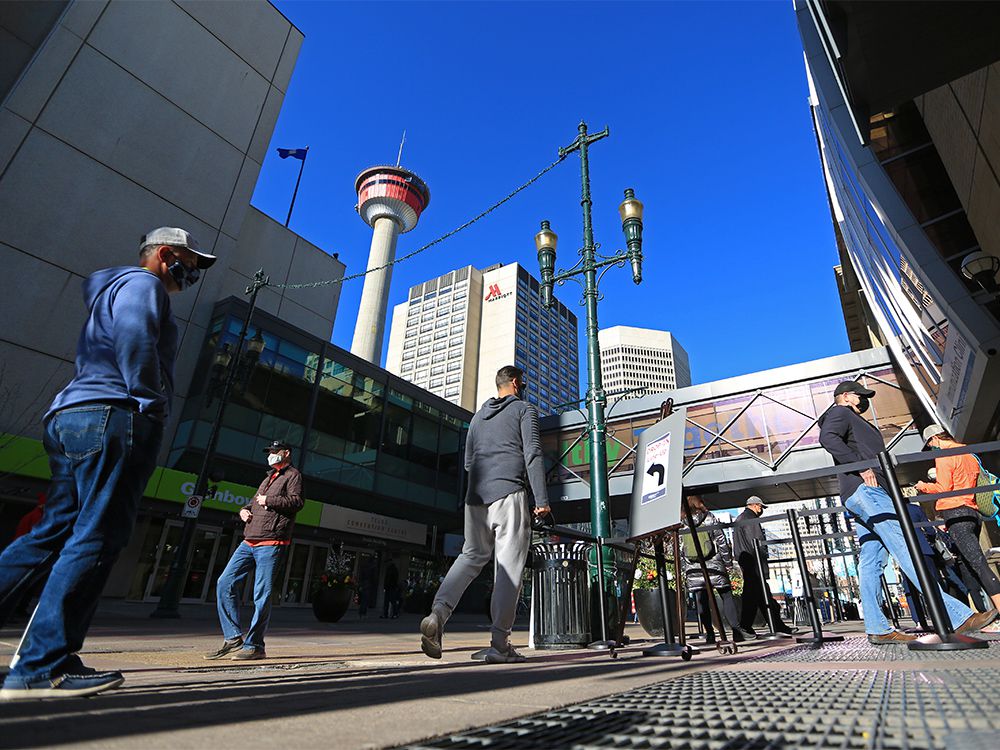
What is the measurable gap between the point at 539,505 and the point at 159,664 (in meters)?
2.46

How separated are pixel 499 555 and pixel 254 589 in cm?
192

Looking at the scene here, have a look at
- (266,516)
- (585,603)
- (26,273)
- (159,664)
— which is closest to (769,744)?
(159,664)

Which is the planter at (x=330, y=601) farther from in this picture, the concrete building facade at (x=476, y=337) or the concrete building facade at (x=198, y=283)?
the concrete building facade at (x=476, y=337)

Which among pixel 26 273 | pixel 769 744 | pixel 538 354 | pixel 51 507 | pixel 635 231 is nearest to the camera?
pixel 769 744

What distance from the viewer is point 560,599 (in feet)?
17.7

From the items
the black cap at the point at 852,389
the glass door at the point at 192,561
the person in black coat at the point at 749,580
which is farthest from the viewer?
the glass door at the point at 192,561

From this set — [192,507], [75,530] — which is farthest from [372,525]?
[75,530]

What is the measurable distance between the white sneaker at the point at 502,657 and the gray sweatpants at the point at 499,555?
48mm

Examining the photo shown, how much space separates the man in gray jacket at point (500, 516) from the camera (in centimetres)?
346

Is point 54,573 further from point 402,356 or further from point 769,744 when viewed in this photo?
point 402,356

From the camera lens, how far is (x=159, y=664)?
3.05 m

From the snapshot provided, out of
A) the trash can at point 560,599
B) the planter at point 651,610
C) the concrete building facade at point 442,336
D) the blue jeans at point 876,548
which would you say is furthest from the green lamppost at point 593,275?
the concrete building facade at point 442,336

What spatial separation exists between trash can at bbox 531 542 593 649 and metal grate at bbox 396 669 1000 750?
3606 mm

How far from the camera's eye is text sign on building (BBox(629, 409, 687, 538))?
3.69m
